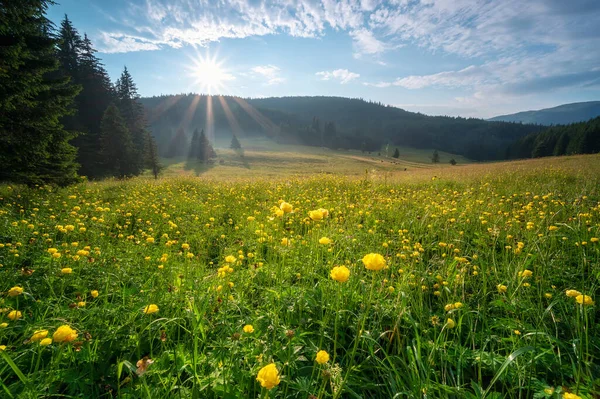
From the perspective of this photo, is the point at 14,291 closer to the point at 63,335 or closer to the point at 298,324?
the point at 63,335

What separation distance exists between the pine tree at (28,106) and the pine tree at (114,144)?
14444 mm

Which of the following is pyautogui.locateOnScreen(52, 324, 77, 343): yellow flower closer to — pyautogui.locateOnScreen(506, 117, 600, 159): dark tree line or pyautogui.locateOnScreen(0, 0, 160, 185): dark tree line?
pyautogui.locateOnScreen(0, 0, 160, 185): dark tree line

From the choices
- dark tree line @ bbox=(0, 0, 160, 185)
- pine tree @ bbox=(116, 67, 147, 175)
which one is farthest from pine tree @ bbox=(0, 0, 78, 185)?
pine tree @ bbox=(116, 67, 147, 175)

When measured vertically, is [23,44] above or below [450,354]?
above

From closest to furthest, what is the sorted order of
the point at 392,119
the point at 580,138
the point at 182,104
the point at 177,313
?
1. the point at 177,313
2. the point at 580,138
3. the point at 182,104
4. the point at 392,119

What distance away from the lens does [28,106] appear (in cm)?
733

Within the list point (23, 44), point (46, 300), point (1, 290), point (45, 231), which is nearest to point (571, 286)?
point (46, 300)

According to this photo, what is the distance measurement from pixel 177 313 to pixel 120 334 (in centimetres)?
38

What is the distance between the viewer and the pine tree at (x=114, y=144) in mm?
20797

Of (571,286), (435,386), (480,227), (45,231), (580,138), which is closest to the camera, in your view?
(435,386)

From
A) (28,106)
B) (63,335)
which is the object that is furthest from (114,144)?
(63,335)

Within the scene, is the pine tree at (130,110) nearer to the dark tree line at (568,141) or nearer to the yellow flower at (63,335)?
the yellow flower at (63,335)

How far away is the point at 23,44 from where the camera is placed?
6895mm

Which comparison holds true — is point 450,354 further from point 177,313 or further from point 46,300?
point 46,300
